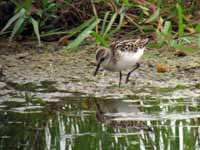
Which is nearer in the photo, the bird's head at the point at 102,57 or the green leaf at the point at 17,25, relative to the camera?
the bird's head at the point at 102,57

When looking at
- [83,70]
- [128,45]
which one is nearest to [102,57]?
[128,45]

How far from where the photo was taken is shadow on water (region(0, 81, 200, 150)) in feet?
20.1

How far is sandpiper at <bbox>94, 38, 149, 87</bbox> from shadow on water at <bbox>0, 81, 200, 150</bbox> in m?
0.50

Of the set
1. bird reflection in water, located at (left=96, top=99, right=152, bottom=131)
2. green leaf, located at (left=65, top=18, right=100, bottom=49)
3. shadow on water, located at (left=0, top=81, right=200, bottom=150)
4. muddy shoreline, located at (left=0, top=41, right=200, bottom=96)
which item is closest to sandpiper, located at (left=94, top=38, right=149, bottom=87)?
muddy shoreline, located at (left=0, top=41, right=200, bottom=96)

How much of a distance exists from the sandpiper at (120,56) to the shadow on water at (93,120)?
0.50 meters

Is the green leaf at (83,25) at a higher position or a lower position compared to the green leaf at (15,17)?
lower

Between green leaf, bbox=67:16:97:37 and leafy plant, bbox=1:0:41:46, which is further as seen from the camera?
leafy plant, bbox=1:0:41:46

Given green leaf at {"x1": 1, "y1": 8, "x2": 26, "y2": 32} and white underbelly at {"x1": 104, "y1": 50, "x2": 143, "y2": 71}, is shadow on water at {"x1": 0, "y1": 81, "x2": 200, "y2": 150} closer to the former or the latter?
white underbelly at {"x1": 104, "y1": 50, "x2": 143, "y2": 71}

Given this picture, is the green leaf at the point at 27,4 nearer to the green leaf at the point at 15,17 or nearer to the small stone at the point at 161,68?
the green leaf at the point at 15,17

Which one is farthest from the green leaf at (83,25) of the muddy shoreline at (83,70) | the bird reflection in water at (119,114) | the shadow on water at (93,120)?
the bird reflection in water at (119,114)

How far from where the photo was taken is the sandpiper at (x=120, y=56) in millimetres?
8156

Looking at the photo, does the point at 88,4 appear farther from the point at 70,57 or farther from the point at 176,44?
the point at 176,44

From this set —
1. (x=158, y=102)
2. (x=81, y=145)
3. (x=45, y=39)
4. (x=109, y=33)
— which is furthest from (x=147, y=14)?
(x=81, y=145)

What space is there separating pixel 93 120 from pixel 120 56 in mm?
1492
